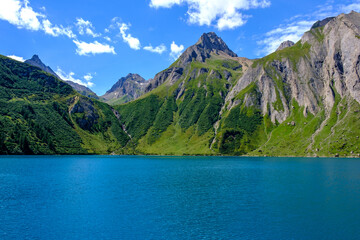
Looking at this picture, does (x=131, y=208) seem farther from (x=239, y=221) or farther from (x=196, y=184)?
(x=196, y=184)

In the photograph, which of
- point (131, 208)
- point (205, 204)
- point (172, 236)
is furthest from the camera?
point (205, 204)

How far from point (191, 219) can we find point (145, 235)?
978 cm

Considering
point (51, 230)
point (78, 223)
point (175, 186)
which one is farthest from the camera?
point (175, 186)

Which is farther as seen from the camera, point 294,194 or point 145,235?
point 294,194

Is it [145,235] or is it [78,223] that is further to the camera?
[78,223]

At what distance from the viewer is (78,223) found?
134 feet

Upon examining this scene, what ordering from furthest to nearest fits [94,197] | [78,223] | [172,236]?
[94,197] → [78,223] → [172,236]

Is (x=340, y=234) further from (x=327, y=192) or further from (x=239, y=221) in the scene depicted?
(x=327, y=192)

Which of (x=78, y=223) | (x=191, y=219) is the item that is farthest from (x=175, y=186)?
(x=78, y=223)

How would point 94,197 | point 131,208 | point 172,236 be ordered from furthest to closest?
point 94,197
point 131,208
point 172,236

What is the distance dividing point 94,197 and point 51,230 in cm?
2201

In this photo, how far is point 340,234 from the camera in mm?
35250

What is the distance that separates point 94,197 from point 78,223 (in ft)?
62.3

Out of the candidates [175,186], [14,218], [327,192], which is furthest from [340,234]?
[14,218]
